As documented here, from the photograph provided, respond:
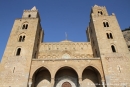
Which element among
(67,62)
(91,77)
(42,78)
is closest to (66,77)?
(67,62)

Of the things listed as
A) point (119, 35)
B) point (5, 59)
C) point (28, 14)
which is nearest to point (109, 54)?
point (119, 35)

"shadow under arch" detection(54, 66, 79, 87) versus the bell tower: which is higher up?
the bell tower

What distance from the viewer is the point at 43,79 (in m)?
15.2

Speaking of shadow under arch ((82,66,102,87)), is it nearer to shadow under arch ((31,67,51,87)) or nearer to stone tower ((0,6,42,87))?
shadow under arch ((31,67,51,87))

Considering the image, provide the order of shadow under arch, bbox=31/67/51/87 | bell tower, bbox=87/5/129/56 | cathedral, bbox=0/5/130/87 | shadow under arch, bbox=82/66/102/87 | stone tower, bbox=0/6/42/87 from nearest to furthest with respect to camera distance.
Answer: stone tower, bbox=0/6/42/87 → cathedral, bbox=0/5/130/87 → shadow under arch, bbox=82/66/102/87 → shadow under arch, bbox=31/67/51/87 → bell tower, bbox=87/5/129/56

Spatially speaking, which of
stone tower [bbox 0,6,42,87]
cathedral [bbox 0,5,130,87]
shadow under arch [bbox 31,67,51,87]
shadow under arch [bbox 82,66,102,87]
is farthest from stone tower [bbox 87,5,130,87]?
stone tower [bbox 0,6,42,87]

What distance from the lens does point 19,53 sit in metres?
15.9

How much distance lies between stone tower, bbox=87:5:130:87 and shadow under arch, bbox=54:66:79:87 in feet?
11.9

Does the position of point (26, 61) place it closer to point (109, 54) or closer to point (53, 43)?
point (53, 43)

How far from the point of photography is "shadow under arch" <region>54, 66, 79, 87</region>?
1481 cm

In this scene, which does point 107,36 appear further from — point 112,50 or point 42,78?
point 42,78

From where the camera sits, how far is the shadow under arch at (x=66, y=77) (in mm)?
14807

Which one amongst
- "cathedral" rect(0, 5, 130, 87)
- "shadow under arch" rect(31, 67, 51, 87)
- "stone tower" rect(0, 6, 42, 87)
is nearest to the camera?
"stone tower" rect(0, 6, 42, 87)

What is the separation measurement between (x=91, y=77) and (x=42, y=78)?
5.70m
